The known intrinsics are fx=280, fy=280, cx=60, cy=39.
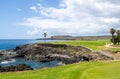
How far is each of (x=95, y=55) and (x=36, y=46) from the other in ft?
167

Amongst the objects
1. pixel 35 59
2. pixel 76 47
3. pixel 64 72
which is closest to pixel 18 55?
pixel 35 59

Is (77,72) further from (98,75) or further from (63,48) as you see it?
(63,48)

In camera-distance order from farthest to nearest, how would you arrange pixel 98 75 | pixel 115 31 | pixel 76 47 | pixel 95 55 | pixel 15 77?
pixel 115 31 < pixel 76 47 < pixel 95 55 < pixel 15 77 < pixel 98 75

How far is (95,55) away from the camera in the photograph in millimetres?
83062

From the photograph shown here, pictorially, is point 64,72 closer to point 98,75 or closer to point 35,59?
point 98,75

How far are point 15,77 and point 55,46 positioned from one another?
317 feet

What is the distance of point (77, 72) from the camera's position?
28.6m

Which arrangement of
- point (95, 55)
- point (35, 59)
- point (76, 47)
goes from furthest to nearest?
point (76, 47), point (35, 59), point (95, 55)

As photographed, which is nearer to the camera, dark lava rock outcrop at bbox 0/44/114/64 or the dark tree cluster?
dark lava rock outcrop at bbox 0/44/114/64

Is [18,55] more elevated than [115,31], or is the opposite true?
[115,31]

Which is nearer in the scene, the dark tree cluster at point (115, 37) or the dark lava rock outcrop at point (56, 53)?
the dark lava rock outcrop at point (56, 53)

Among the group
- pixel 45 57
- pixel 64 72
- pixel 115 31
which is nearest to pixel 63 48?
pixel 45 57

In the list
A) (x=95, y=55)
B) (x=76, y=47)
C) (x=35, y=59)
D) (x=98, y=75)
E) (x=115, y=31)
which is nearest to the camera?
(x=98, y=75)

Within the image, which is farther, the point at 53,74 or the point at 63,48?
the point at 63,48
